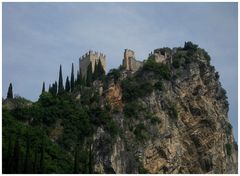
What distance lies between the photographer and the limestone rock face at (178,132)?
6053 centimetres

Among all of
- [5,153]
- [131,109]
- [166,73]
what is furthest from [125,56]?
[5,153]

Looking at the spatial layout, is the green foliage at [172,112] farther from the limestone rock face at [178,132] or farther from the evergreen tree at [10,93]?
the evergreen tree at [10,93]

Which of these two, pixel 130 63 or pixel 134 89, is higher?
pixel 130 63

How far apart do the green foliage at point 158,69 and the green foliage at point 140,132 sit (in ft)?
24.8

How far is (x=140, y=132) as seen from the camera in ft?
212

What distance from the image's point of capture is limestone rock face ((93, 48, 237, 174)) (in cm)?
6053

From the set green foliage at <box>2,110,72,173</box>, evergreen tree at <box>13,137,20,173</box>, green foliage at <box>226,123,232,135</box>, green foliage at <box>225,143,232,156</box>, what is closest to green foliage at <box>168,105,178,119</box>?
green foliage at <box>225,143,232,156</box>

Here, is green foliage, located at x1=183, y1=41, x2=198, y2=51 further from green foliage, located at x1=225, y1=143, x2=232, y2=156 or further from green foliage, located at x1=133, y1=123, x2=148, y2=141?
green foliage, located at x1=133, y1=123, x2=148, y2=141

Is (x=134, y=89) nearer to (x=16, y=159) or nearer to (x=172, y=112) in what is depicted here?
(x=172, y=112)

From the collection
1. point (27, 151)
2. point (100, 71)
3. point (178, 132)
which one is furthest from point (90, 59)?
point (27, 151)

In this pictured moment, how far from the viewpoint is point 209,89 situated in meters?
74.4

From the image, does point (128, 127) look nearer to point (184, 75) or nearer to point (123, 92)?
point (123, 92)

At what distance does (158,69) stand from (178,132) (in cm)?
739

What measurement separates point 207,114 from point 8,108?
21969 millimetres
